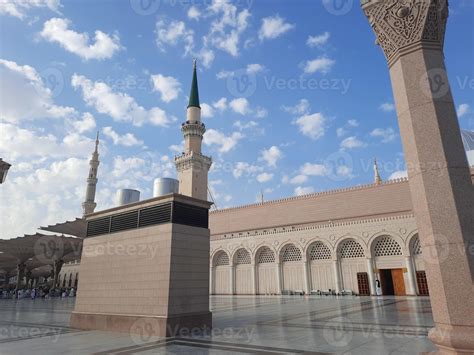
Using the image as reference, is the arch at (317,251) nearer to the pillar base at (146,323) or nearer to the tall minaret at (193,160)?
the tall minaret at (193,160)

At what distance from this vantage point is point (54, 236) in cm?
2902

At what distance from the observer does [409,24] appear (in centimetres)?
530

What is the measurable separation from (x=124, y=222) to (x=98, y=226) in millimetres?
1335

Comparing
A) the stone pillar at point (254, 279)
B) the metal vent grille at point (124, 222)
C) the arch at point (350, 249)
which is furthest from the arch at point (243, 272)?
the metal vent grille at point (124, 222)

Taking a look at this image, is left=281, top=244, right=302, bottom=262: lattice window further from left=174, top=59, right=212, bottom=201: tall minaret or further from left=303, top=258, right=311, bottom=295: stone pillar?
left=174, top=59, right=212, bottom=201: tall minaret

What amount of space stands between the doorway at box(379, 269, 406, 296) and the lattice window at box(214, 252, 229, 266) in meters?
13.9

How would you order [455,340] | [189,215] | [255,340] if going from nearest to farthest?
[455,340] < [255,340] < [189,215]

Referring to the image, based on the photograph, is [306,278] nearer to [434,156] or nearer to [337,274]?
[337,274]

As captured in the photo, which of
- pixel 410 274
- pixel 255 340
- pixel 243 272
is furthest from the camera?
pixel 243 272

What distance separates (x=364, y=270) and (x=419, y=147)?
70.2 ft

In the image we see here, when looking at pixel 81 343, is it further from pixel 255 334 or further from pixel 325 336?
pixel 325 336

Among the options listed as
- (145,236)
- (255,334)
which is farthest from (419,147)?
(145,236)

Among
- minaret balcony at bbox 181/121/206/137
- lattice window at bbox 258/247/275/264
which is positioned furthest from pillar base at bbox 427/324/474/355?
minaret balcony at bbox 181/121/206/137

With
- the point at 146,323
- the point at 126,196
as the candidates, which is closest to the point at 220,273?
the point at 126,196
